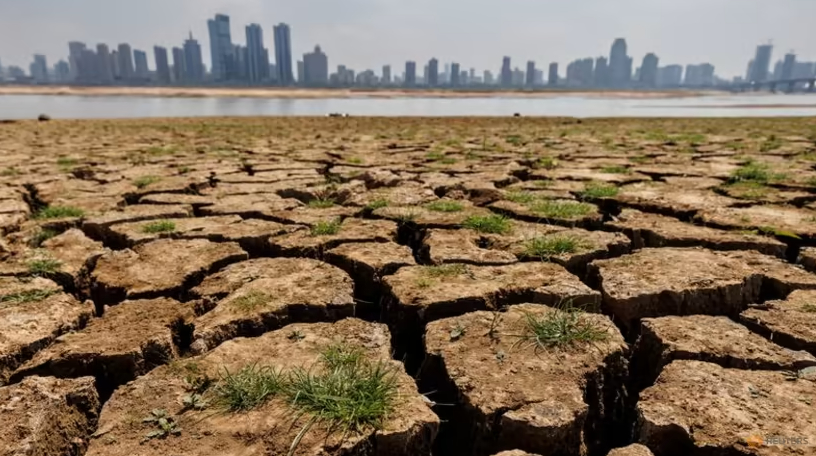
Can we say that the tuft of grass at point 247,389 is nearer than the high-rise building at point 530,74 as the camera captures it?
Yes

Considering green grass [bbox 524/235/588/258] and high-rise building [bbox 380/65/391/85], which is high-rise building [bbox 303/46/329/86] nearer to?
high-rise building [bbox 380/65/391/85]

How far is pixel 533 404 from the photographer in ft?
4.04

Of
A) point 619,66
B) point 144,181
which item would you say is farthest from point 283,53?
point 144,181

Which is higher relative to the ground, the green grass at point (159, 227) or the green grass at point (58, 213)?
the green grass at point (159, 227)

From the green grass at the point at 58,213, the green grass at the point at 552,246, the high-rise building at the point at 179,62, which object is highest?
the high-rise building at the point at 179,62

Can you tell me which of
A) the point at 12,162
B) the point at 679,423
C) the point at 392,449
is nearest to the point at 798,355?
the point at 679,423

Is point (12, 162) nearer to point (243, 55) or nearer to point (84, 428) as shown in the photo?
point (84, 428)

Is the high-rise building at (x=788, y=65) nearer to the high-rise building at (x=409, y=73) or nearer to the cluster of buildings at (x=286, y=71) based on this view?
the cluster of buildings at (x=286, y=71)

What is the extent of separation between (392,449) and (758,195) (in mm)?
→ 3294

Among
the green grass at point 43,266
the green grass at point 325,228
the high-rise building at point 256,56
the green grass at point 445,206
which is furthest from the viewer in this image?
the high-rise building at point 256,56

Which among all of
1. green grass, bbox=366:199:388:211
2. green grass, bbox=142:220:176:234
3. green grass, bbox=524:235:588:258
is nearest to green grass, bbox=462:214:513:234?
green grass, bbox=524:235:588:258

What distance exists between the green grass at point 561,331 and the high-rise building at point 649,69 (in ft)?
547

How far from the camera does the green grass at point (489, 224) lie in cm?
265

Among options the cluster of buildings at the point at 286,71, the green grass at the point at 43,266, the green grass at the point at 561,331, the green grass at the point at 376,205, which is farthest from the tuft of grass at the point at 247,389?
the cluster of buildings at the point at 286,71
